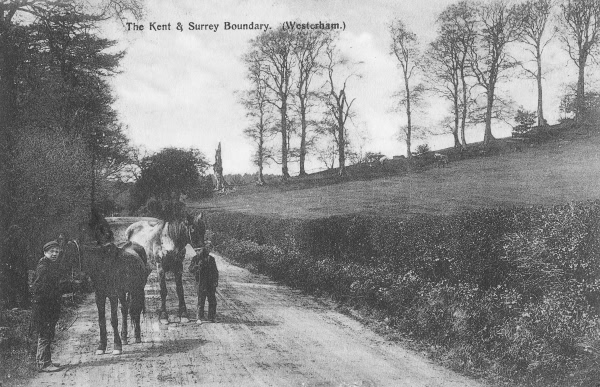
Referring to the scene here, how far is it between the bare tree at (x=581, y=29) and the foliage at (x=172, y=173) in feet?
72.6

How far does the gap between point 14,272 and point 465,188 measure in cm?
2010

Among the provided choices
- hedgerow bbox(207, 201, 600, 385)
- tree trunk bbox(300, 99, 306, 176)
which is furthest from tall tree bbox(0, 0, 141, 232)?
tree trunk bbox(300, 99, 306, 176)

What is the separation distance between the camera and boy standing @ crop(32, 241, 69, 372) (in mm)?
5898

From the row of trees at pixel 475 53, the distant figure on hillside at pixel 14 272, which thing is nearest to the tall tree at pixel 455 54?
the row of trees at pixel 475 53

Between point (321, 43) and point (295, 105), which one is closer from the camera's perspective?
point (321, 43)

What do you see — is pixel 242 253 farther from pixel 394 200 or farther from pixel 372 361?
pixel 372 361

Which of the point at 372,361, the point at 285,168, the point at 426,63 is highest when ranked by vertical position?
the point at 426,63

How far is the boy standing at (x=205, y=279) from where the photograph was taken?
8.60 metres

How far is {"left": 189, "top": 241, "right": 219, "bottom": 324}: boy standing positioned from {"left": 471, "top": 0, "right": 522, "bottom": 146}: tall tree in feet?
53.6

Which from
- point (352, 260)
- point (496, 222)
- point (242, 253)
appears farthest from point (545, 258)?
point (242, 253)

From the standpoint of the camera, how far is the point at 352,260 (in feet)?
37.8

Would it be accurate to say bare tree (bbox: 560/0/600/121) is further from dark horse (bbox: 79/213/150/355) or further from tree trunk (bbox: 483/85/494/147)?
tree trunk (bbox: 483/85/494/147)

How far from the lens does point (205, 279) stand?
340 inches

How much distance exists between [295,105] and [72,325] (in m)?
24.1
